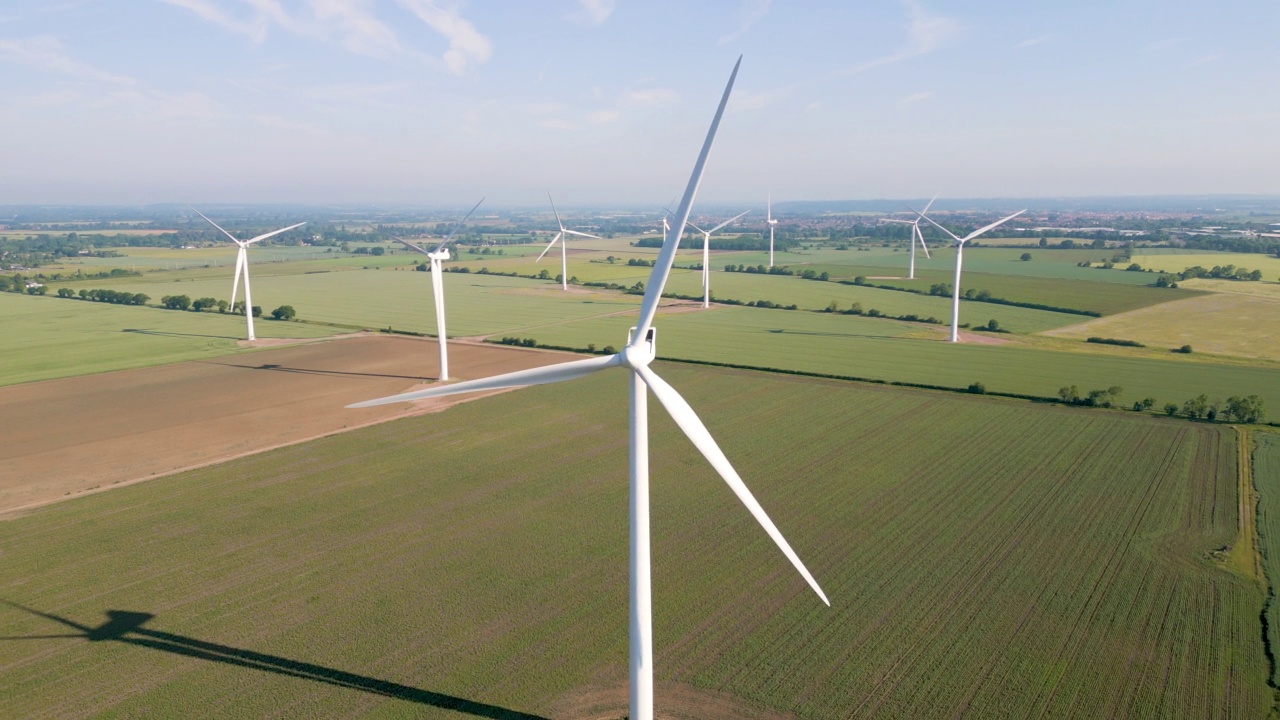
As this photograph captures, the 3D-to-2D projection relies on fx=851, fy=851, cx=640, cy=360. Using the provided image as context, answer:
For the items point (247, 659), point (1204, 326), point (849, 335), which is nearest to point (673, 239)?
point (247, 659)

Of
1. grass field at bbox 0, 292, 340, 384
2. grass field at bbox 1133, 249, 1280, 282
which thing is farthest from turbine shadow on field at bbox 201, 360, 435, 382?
grass field at bbox 1133, 249, 1280, 282

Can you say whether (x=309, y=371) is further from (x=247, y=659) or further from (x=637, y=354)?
(x=637, y=354)

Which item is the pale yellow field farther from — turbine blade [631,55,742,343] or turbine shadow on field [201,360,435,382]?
turbine blade [631,55,742,343]

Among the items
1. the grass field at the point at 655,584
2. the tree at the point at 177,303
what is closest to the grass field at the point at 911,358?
the grass field at the point at 655,584

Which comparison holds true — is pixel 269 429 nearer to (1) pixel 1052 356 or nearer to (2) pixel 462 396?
(2) pixel 462 396

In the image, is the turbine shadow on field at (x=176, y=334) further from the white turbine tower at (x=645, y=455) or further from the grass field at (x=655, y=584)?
the white turbine tower at (x=645, y=455)
